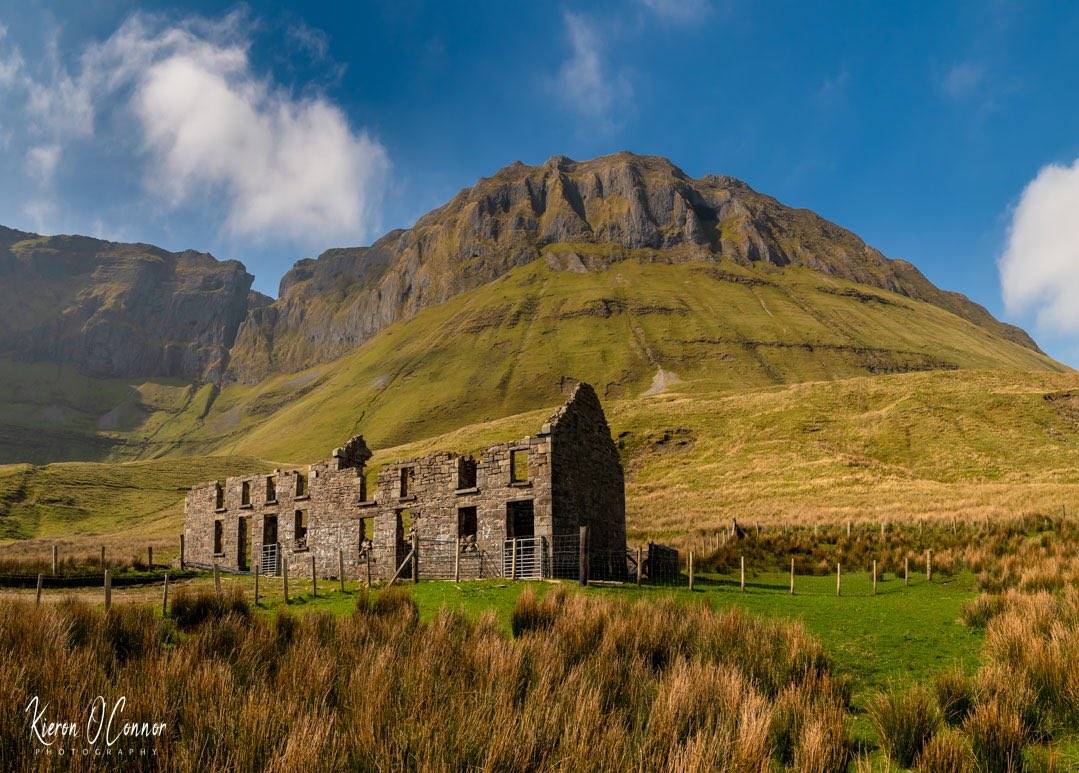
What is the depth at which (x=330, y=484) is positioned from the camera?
92.4 ft

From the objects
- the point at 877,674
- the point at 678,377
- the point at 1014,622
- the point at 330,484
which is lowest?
the point at 877,674

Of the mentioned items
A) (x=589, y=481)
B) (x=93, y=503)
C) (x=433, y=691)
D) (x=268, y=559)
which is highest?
(x=589, y=481)

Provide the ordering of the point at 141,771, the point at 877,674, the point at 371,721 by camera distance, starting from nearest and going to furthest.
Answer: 1. the point at 141,771
2. the point at 371,721
3. the point at 877,674

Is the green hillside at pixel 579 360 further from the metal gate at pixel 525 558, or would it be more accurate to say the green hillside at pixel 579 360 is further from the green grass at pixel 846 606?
the green grass at pixel 846 606

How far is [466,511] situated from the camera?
24734 mm

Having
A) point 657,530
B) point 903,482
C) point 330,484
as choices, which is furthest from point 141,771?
point 903,482

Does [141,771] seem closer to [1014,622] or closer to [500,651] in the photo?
[500,651]

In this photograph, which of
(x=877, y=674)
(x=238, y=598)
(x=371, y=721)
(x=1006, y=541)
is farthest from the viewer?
(x=1006, y=541)

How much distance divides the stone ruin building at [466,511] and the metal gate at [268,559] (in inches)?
1.8

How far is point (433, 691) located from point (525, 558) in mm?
15720

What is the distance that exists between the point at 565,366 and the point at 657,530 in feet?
410

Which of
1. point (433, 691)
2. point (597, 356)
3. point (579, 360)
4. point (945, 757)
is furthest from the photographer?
point (597, 356)

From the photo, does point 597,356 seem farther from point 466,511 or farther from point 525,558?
point 525,558

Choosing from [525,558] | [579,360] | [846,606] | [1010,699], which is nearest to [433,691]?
[1010,699]
